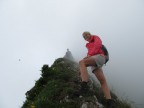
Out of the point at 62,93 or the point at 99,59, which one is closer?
the point at 99,59

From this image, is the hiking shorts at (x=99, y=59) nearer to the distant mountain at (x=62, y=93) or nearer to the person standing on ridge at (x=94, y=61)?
the person standing on ridge at (x=94, y=61)

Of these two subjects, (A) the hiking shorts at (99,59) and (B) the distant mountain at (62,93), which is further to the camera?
(B) the distant mountain at (62,93)

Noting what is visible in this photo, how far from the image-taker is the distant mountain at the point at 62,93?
14133 millimetres

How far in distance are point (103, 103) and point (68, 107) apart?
1785 mm

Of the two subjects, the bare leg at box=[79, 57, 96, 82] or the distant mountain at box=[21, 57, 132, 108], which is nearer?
the bare leg at box=[79, 57, 96, 82]

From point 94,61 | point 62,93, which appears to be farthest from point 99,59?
point 62,93

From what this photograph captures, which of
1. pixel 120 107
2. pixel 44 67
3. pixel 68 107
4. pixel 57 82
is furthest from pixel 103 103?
pixel 44 67

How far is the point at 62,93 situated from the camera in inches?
614

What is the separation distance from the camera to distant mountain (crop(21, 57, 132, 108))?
14133 millimetres

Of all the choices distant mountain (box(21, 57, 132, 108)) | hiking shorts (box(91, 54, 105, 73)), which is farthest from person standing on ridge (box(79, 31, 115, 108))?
distant mountain (box(21, 57, 132, 108))

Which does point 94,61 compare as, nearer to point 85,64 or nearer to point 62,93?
point 85,64

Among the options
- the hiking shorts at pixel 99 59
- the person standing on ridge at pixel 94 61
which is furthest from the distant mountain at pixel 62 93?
the hiking shorts at pixel 99 59

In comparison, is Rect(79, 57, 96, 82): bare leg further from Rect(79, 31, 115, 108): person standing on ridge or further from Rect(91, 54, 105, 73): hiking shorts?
Rect(91, 54, 105, 73): hiking shorts

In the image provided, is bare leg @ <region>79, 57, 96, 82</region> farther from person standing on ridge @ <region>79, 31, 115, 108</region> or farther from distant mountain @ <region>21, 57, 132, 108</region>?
distant mountain @ <region>21, 57, 132, 108</region>
